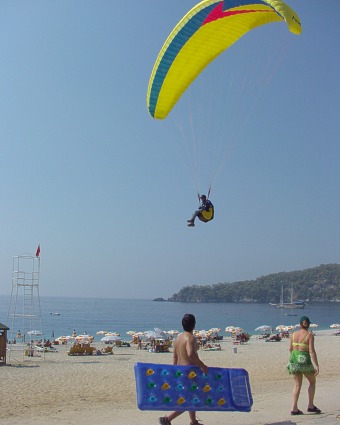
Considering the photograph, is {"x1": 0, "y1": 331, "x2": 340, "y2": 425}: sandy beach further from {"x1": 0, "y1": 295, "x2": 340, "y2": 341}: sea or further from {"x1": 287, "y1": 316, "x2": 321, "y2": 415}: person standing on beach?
{"x1": 0, "y1": 295, "x2": 340, "y2": 341}: sea

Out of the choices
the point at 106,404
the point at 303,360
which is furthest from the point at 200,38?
the point at 106,404

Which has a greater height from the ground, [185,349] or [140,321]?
[185,349]

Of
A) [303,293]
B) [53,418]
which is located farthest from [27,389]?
[303,293]

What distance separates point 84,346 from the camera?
25.1m

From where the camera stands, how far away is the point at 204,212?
10508 mm

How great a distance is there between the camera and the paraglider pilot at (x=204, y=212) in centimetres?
1050

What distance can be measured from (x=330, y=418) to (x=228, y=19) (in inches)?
259

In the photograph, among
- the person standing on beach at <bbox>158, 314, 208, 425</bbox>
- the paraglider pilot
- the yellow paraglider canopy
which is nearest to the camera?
the person standing on beach at <bbox>158, 314, 208, 425</bbox>

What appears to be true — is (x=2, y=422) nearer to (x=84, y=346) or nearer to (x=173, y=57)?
(x=173, y=57)

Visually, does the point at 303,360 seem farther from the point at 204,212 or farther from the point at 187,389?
the point at 204,212

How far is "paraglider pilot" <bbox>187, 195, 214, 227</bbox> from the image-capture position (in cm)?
1050

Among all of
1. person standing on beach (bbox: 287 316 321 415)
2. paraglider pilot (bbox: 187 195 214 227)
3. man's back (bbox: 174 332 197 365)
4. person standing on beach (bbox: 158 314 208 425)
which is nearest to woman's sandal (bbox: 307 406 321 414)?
person standing on beach (bbox: 287 316 321 415)

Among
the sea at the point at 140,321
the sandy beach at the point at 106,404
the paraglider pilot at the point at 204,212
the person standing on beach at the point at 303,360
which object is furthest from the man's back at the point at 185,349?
the sea at the point at 140,321

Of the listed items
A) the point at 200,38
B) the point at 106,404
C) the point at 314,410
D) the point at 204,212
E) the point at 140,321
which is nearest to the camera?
the point at 314,410
